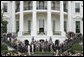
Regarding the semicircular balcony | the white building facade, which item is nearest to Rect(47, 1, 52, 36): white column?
the white building facade

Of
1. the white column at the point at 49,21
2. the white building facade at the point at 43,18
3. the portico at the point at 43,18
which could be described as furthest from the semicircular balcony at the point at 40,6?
the white column at the point at 49,21

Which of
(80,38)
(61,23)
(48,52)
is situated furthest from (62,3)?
(48,52)

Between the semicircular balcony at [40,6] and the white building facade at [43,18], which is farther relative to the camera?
the semicircular balcony at [40,6]

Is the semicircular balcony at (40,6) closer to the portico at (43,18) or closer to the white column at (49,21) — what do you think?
the portico at (43,18)

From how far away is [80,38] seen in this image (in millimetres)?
38344

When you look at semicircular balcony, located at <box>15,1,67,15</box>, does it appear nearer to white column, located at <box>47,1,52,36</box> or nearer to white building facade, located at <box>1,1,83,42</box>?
white building facade, located at <box>1,1,83,42</box>

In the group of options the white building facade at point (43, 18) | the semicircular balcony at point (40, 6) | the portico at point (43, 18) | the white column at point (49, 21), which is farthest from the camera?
the semicircular balcony at point (40, 6)

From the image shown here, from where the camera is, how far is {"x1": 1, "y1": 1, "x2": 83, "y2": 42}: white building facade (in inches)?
1662

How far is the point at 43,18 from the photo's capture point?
1767 inches

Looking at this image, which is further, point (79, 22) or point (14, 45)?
point (79, 22)

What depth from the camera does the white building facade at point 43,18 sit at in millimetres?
42219

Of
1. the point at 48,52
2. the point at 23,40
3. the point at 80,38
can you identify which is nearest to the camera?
the point at 48,52

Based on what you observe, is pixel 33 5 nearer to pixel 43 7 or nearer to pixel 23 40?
pixel 43 7

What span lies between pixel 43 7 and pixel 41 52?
1280 cm
